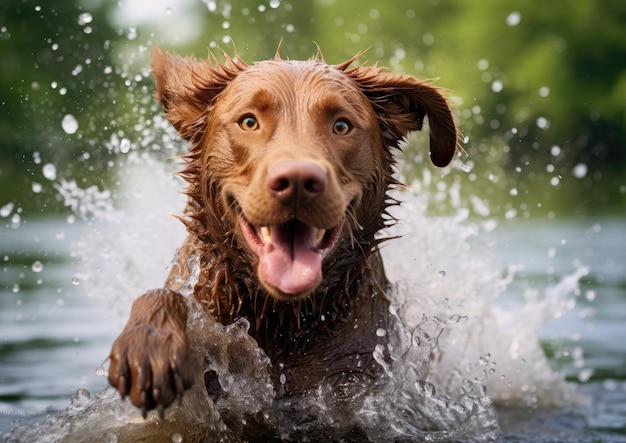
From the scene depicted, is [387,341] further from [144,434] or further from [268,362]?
[144,434]

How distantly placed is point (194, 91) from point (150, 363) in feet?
4.71

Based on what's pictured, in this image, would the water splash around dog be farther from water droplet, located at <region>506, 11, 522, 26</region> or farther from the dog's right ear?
water droplet, located at <region>506, 11, 522, 26</region>

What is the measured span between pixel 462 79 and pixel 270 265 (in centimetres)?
3762

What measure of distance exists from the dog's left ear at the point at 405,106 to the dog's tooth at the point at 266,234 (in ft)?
2.78

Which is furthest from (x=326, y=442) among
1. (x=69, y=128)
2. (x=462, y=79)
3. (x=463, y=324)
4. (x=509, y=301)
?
(x=462, y=79)

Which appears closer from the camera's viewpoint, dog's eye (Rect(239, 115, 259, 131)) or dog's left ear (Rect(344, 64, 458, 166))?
dog's eye (Rect(239, 115, 259, 131))

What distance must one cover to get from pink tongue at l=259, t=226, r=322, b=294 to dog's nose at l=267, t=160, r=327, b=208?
0.76 ft

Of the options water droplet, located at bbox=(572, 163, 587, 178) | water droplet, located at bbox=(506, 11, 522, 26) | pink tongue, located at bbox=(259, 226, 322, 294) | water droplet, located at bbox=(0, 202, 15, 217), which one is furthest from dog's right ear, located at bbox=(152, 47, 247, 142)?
water droplet, located at bbox=(506, 11, 522, 26)

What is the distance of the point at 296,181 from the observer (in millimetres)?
3373

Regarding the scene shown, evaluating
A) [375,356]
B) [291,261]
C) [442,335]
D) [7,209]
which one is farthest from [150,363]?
[7,209]

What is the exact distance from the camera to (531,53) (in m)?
44.7

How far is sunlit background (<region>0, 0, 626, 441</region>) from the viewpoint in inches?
253

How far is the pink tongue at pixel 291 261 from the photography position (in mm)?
3506

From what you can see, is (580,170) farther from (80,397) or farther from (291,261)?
(291,261)
